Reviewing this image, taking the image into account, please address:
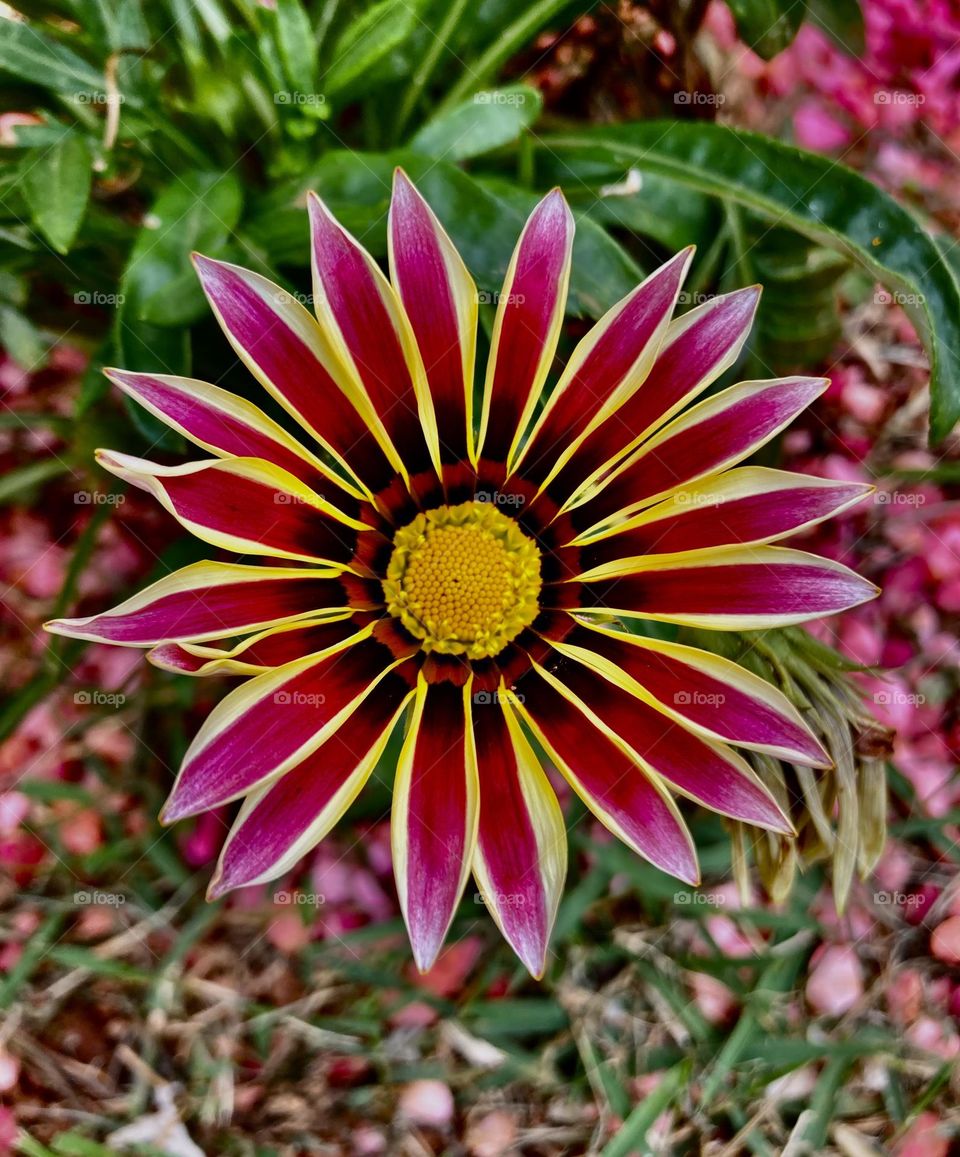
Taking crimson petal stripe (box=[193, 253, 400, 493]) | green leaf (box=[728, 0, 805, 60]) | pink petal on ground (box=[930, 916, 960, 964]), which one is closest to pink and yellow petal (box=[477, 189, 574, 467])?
crimson petal stripe (box=[193, 253, 400, 493])

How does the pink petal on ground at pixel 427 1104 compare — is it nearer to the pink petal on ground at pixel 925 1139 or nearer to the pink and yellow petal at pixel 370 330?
the pink petal on ground at pixel 925 1139

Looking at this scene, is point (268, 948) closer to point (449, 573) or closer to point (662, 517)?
point (449, 573)

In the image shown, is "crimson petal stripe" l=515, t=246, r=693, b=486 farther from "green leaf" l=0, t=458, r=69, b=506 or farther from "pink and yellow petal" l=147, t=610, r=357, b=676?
"green leaf" l=0, t=458, r=69, b=506

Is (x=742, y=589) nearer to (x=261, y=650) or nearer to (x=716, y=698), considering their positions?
(x=716, y=698)

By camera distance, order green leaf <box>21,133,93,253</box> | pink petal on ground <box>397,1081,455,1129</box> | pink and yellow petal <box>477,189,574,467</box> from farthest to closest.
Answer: pink petal on ground <box>397,1081,455,1129</box>, green leaf <box>21,133,93,253</box>, pink and yellow petal <box>477,189,574,467</box>

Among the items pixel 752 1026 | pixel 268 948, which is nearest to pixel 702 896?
pixel 752 1026

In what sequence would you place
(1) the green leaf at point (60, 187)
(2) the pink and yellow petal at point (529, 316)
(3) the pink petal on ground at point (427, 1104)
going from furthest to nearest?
(3) the pink petal on ground at point (427, 1104) < (1) the green leaf at point (60, 187) < (2) the pink and yellow petal at point (529, 316)

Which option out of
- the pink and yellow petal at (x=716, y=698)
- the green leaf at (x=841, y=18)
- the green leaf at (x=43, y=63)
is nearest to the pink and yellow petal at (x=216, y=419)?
the pink and yellow petal at (x=716, y=698)
